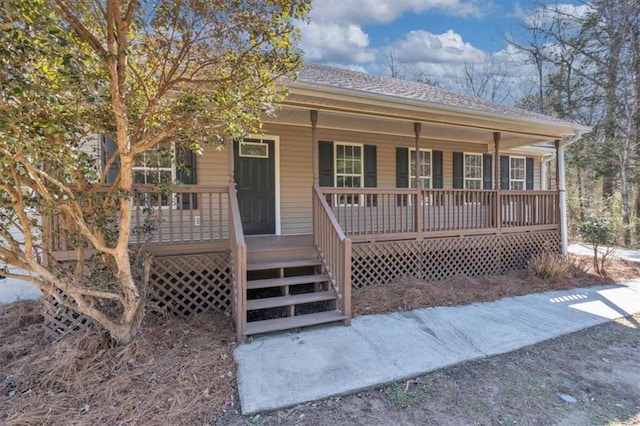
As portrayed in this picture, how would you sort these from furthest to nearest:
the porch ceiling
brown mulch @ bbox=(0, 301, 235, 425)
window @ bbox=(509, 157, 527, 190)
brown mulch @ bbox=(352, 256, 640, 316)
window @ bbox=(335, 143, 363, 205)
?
window @ bbox=(509, 157, 527, 190), window @ bbox=(335, 143, 363, 205), the porch ceiling, brown mulch @ bbox=(352, 256, 640, 316), brown mulch @ bbox=(0, 301, 235, 425)

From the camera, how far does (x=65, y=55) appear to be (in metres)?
2.38

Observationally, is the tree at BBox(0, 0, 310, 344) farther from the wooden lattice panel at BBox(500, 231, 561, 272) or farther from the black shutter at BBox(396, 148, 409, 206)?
the wooden lattice panel at BBox(500, 231, 561, 272)

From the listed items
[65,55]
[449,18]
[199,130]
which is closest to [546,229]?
[199,130]

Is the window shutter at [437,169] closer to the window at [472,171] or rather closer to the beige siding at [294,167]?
the window at [472,171]

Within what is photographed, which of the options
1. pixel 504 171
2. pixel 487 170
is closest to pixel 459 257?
pixel 487 170

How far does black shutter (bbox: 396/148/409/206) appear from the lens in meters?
8.51

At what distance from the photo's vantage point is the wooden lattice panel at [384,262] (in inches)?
226

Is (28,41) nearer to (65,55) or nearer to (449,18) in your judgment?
(65,55)

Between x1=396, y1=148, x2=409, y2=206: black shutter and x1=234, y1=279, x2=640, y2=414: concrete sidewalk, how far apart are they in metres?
3.84

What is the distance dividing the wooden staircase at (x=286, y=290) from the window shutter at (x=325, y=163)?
7.42ft

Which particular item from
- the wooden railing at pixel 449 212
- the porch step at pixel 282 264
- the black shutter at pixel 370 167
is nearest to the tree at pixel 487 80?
the wooden railing at pixel 449 212

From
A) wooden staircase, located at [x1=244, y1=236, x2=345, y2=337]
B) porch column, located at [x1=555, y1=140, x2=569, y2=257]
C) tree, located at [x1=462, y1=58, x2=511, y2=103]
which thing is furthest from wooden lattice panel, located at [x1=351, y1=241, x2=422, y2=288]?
tree, located at [x1=462, y1=58, x2=511, y2=103]

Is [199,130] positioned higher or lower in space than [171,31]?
lower

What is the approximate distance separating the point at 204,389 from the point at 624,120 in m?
18.2
